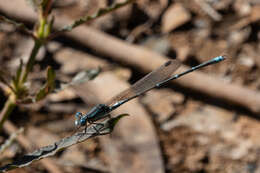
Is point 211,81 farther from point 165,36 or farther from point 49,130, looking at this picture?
point 49,130

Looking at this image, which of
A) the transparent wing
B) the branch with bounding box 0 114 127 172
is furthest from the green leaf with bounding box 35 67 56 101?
the transparent wing

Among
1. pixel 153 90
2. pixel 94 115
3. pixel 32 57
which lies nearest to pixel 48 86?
pixel 32 57

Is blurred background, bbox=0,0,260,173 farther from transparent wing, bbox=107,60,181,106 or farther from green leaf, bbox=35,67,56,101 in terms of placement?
green leaf, bbox=35,67,56,101

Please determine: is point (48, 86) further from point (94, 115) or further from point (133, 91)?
point (133, 91)

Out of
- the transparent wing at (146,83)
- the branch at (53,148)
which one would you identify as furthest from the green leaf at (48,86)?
the transparent wing at (146,83)

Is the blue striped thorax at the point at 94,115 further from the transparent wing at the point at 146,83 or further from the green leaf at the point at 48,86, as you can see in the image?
the green leaf at the point at 48,86
